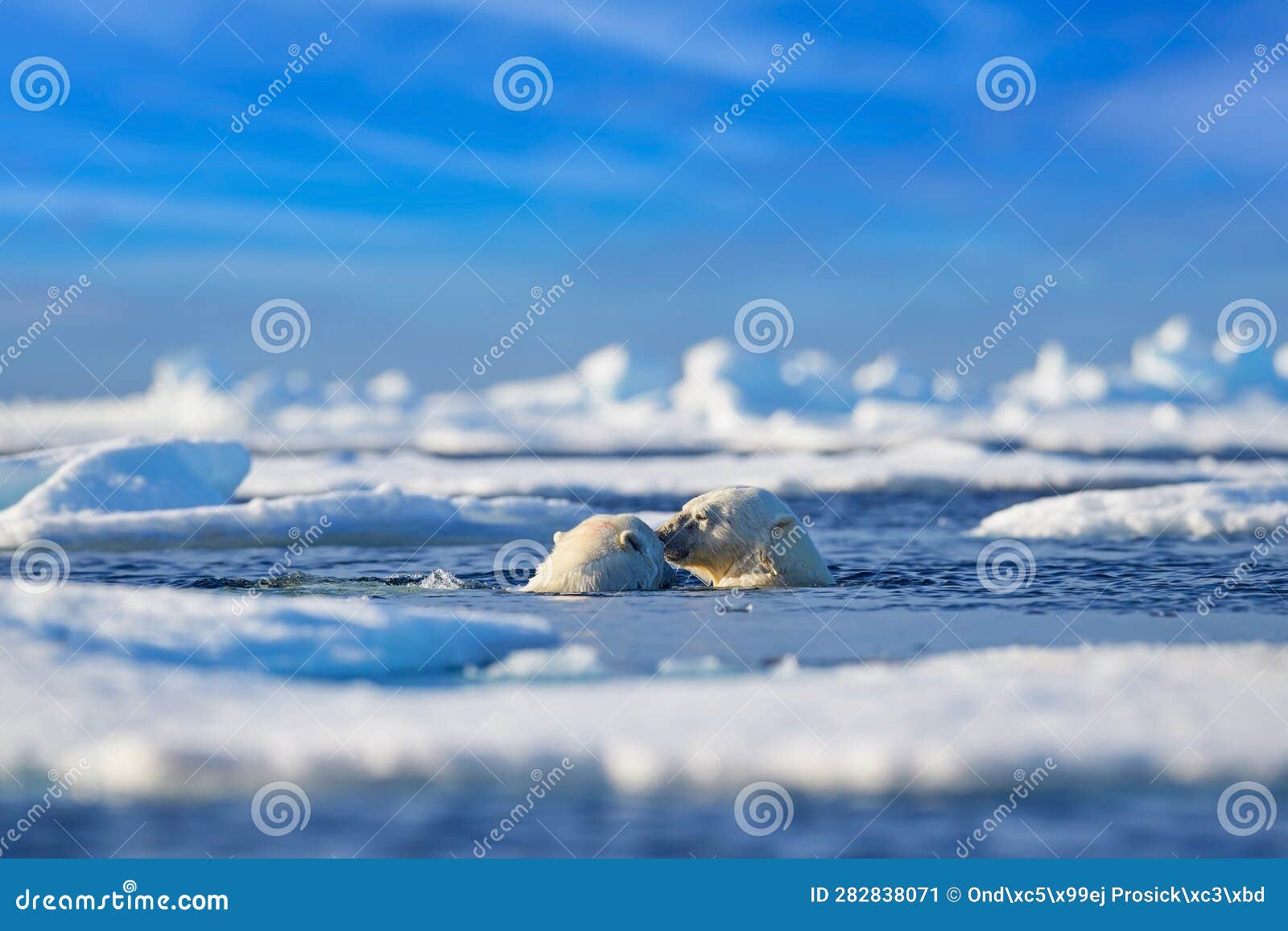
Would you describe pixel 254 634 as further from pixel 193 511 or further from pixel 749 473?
pixel 749 473

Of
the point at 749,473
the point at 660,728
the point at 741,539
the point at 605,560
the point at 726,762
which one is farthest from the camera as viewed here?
the point at 749,473

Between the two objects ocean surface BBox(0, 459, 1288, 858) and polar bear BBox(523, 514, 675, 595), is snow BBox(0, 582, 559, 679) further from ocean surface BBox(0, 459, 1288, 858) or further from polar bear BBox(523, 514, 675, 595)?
polar bear BBox(523, 514, 675, 595)

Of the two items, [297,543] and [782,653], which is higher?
[297,543]

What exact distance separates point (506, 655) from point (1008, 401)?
46568mm

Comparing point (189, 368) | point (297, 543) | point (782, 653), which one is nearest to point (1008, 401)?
point (189, 368)

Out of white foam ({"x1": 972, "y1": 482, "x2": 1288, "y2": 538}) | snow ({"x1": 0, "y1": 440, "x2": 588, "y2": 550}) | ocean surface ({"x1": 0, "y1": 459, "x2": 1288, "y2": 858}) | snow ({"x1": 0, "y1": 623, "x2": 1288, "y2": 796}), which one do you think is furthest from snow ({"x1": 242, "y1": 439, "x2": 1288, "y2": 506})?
snow ({"x1": 0, "y1": 623, "x2": 1288, "y2": 796})

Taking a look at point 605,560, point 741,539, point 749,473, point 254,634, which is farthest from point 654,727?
point 749,473

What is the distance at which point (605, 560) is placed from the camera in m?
8.34

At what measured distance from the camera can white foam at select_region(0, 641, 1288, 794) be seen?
4.11 metres

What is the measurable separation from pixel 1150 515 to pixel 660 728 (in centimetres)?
1080

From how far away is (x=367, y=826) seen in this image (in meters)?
3.64

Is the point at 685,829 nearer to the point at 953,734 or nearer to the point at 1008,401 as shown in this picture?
the point at 953,734

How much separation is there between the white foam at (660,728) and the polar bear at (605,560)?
2935 mm

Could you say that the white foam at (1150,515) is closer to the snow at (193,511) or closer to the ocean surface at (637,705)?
the ocean surface at (637,705)
